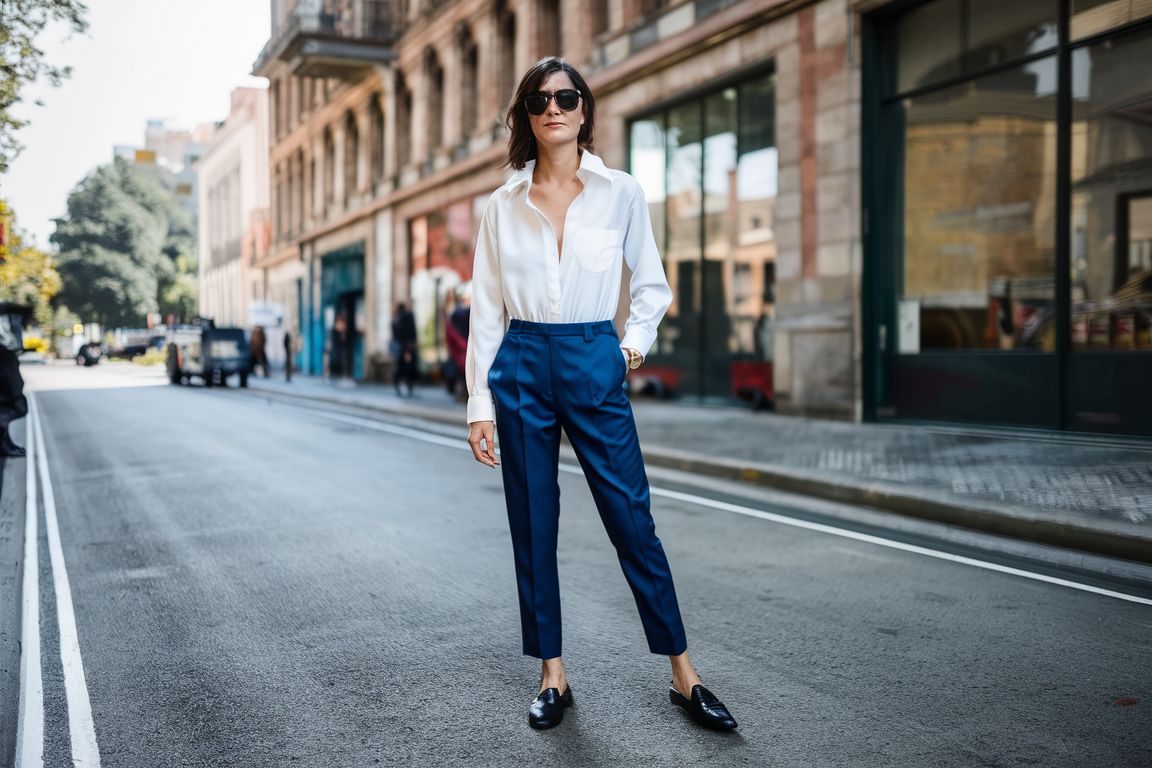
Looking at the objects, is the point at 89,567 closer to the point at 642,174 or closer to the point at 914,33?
the point at 914,33

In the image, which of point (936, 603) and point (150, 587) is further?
point (150, 587)

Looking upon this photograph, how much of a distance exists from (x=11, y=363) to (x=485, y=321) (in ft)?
26.9

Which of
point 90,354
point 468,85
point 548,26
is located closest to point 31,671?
point 548,26

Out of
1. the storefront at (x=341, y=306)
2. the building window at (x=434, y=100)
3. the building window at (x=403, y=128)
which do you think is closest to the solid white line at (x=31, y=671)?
the building window at (x=434, y=100)

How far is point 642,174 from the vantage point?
688 inches

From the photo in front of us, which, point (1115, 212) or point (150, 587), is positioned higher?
point (1115, 212)

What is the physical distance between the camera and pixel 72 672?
375 centimetres

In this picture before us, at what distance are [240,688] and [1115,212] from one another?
9111 mm

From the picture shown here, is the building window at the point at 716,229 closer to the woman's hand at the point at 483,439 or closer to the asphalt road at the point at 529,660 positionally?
the asphalt road at the point at 529,660

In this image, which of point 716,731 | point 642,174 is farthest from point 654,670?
point 642,174

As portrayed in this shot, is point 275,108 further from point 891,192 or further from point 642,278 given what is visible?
point 642,278

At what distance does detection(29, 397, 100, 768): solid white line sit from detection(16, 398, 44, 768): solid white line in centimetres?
8

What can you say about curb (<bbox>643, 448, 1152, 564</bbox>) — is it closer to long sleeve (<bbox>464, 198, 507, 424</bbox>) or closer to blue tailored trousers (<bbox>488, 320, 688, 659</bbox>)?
blue tailored trousers (<bbox>488, 320, 688, 659</bbox>)

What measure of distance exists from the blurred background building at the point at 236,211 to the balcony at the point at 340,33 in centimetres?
1867
